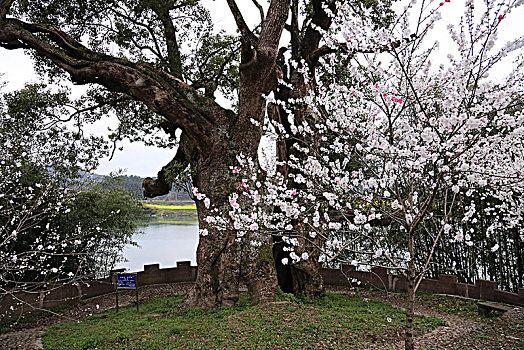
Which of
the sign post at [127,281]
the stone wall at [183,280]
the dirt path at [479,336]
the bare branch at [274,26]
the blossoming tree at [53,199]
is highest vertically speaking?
the bare branch at [274,26]

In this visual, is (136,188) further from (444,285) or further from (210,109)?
(444,285)

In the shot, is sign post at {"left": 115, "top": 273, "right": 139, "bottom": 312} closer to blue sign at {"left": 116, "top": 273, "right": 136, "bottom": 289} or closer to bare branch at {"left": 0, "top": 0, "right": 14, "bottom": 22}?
blue sign at {"left": 116, "top": 273, "right": 136, "bottom": 289}

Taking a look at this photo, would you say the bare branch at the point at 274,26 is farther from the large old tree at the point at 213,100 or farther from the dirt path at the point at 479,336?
the dirt path at the point at 479,336

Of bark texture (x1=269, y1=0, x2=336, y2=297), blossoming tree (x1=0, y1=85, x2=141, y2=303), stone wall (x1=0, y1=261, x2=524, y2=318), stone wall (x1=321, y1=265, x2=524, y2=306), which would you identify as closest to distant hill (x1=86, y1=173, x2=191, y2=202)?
blossoming tree (x1=0, y1=85, x2=141, y2=303)

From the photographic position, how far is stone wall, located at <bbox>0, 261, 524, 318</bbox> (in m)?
5.74

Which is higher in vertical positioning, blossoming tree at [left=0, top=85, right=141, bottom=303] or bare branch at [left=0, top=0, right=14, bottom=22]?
bare branch at [left=0, top=0, right=14, bottom=22]

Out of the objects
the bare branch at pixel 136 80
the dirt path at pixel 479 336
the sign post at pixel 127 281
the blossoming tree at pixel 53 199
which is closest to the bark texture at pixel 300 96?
the bare branch at pixel 136 80

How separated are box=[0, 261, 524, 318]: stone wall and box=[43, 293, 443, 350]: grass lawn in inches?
22.9

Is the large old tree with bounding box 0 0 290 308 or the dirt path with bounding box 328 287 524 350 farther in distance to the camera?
the large old tree with bounding box 0 0 290 308

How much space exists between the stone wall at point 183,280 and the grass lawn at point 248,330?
58 centimetres

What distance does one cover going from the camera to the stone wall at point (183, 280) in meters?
5.74

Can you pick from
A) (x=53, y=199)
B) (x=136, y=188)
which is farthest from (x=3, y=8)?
(x=136, y=188)

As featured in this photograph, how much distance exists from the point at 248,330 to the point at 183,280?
5737 millimetres

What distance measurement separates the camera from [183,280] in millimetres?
9117
